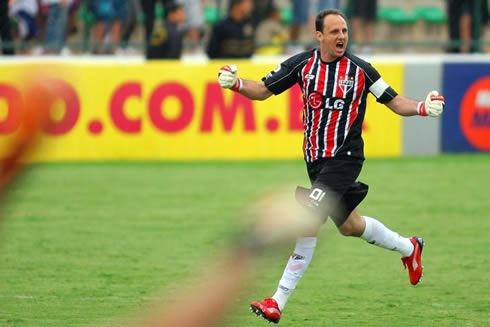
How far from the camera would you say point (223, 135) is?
44.2 feet

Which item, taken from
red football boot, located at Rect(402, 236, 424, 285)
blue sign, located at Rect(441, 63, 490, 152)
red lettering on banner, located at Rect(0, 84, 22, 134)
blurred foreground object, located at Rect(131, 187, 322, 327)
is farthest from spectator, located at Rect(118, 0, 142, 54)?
blurred foreground object, located at Rect(131, 187, 322, 327)

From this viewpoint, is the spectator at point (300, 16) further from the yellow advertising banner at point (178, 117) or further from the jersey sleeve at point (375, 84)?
the jersey sleeve at point (375, 84)

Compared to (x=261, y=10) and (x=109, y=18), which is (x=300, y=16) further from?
(x=109, y=18)

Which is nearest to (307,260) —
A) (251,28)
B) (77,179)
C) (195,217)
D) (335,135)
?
(335,135)

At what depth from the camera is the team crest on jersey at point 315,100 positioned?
5.87 metres

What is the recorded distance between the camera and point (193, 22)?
614 inches

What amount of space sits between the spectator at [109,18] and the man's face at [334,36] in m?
9.48

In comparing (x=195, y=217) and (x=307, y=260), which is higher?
(x=307, y=260)

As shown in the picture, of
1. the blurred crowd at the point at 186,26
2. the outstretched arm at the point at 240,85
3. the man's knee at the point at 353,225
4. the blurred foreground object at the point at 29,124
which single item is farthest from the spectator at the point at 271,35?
the blurred foreground object at the point at 29,124

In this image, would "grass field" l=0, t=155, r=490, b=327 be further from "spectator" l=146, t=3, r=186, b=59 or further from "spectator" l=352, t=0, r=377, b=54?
"spectator" l=352, t=0, r=377, b=54

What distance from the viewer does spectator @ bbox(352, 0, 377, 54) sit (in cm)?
1512

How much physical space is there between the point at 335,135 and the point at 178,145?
777cm

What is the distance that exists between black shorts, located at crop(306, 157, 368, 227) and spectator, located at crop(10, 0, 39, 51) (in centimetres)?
938

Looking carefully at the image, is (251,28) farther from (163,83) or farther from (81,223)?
(81,223)
